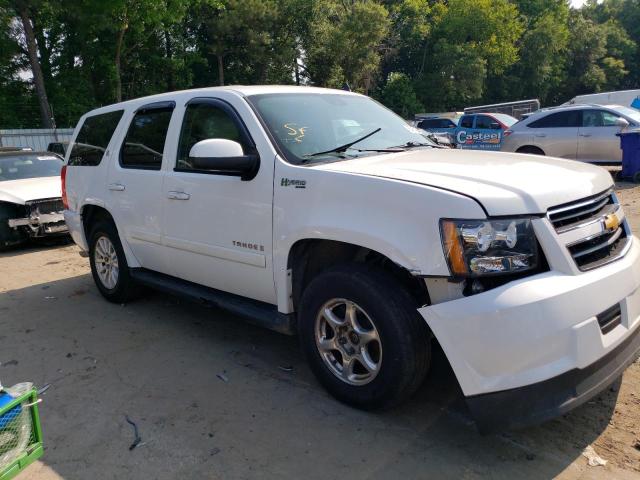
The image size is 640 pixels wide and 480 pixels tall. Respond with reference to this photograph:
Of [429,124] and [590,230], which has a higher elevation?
[429,124]

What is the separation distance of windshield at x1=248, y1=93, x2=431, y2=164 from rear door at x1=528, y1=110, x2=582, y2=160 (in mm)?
9453

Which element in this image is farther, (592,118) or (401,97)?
(401,97)

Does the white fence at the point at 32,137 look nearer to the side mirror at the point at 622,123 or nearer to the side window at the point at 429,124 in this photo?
the side window at the point at 429,124

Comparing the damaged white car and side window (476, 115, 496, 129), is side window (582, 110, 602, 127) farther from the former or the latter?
the damaged white car

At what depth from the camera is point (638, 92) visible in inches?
887

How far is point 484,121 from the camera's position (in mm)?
17859

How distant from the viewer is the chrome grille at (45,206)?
804 cm

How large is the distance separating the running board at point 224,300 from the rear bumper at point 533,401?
1.38 m

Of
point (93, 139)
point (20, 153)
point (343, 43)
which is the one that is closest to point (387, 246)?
point (93, 139)

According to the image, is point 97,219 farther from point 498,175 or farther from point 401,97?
point 401,97

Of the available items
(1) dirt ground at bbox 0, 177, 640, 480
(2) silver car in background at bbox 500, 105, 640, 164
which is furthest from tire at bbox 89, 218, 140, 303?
(2) silver car in background at bbox 500, 105, 640, 164

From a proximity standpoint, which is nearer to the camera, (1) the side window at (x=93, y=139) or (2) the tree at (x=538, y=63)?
(1) the side window at (x=93, y=139)

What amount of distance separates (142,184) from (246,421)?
230 cm

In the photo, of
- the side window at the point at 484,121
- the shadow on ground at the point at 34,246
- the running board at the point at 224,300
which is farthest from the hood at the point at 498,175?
the side window at the point at 484,121
